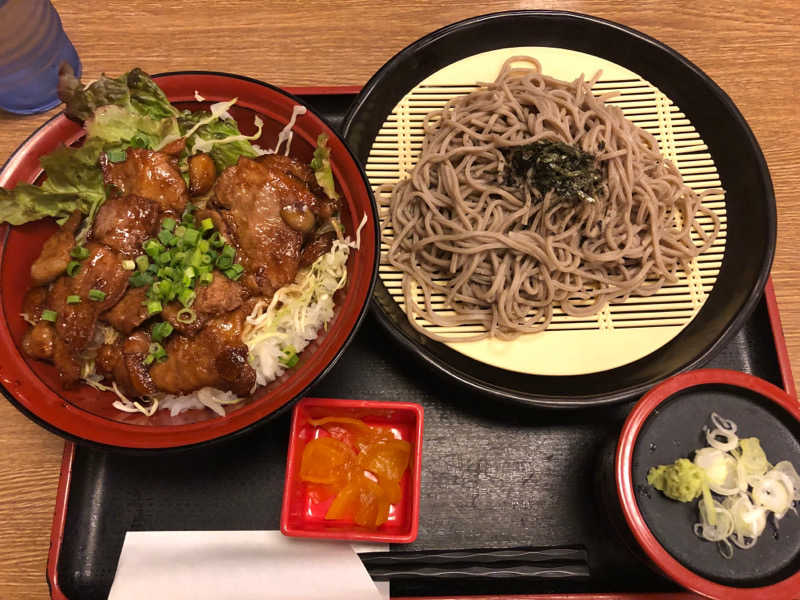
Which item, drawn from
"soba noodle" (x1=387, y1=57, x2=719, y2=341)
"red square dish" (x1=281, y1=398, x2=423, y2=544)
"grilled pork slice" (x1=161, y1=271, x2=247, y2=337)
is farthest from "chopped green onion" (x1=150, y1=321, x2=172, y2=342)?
"soba noodle" (x1=387, y1=57, x2=719, y2=341)

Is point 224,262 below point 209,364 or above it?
above

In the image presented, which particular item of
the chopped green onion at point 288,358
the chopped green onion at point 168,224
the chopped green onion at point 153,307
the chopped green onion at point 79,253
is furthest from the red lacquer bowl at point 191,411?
the chopped green onion at point 168,224

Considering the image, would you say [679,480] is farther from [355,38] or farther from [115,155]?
[355,38]

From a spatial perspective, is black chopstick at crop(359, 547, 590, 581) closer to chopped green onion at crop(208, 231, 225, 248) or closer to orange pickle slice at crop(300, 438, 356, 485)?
orange pickle slice at crop(300, 438, 356, 485)

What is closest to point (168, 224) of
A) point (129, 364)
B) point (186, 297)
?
point (186, 297)

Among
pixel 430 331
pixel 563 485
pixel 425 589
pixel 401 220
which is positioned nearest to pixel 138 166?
pixel 401 220

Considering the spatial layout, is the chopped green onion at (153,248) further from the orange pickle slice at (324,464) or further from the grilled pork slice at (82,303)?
the orange pickle slice at (324,464)

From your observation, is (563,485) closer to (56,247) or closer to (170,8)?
(56,247)
